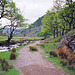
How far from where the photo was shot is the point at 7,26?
26500 mm

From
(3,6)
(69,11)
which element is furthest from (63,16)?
(3,6)

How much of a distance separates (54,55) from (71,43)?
359cm

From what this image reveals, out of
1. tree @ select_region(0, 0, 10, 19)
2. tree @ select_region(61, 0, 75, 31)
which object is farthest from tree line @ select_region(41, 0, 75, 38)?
tree @ select_region(0, 0, 10, 19)

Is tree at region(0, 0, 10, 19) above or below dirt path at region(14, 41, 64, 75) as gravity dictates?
above

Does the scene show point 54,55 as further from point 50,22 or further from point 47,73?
point 50,22

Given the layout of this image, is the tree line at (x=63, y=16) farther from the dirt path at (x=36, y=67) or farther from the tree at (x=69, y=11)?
the dirt path at (x=36, y=67)

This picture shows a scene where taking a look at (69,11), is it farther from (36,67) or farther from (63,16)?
(36,67)

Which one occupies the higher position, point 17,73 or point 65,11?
point 65,11

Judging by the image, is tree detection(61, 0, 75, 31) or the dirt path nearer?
the dirt path

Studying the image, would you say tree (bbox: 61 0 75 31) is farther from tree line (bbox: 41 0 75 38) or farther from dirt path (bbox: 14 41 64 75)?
dirt path (bbox: 14 41 64 75)

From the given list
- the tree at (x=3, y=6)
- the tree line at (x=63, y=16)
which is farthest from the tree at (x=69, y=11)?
the tree at (x=3, y=6)

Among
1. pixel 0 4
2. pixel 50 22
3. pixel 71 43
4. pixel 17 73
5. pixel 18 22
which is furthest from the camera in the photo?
pixel 50 22

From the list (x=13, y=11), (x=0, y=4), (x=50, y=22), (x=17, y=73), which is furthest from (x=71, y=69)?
(x=50, y=22)

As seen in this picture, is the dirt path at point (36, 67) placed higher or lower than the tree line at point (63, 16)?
lower
